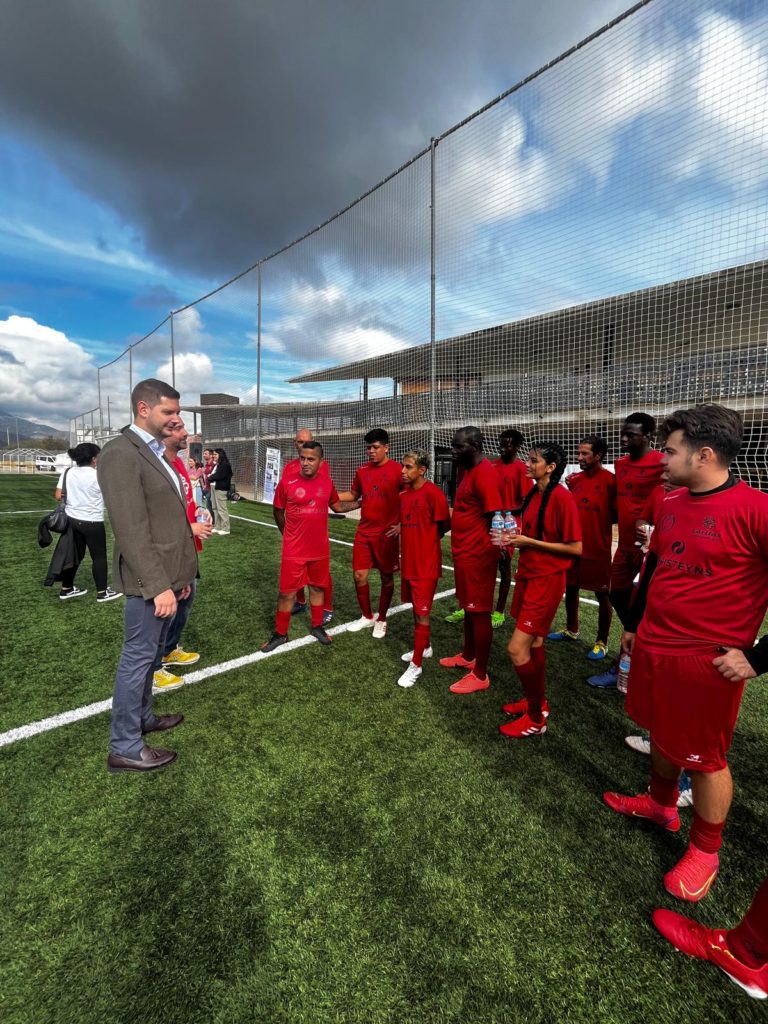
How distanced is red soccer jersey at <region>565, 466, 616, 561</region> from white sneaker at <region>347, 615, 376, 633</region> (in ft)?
7.14

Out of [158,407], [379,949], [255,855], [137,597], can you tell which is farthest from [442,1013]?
[158,407]

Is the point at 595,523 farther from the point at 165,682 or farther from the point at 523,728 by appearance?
the point at 165,682

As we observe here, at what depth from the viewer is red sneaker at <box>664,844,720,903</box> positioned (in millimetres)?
1825

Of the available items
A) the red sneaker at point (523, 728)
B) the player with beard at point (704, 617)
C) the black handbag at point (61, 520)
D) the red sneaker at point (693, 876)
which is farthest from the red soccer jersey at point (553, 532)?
the black handbag at point (61, 520)

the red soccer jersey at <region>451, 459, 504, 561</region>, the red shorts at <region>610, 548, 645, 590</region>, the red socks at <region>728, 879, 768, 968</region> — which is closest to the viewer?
the red socks at <region>728, 879, 768, 968</region>

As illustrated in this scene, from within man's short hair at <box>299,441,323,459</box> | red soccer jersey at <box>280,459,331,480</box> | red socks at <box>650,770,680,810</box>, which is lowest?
red socks at <box>650,770,680,810</box>

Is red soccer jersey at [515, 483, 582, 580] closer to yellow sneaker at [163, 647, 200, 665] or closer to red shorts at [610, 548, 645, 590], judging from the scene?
red shorts at [610, 548, 645, 590]

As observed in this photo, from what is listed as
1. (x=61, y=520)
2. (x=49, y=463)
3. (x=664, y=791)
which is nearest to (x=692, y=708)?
(x=664, y=791)

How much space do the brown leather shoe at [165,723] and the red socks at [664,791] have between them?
8.92ft

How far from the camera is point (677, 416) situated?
1.87m

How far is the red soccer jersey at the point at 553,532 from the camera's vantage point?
2.77 meters

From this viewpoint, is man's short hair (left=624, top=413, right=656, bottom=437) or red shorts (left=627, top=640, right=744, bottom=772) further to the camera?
man's short hair (left=624, top=413, right=656, bottom=437)

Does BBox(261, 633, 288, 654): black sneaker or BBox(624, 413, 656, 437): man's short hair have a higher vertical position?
BBox(624, 413, 656, 437): man's short hair

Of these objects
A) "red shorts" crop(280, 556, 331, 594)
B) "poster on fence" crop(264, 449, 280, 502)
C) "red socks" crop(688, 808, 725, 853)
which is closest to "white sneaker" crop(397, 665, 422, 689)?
"red shorts" crop(280, 556, 331, 594)
